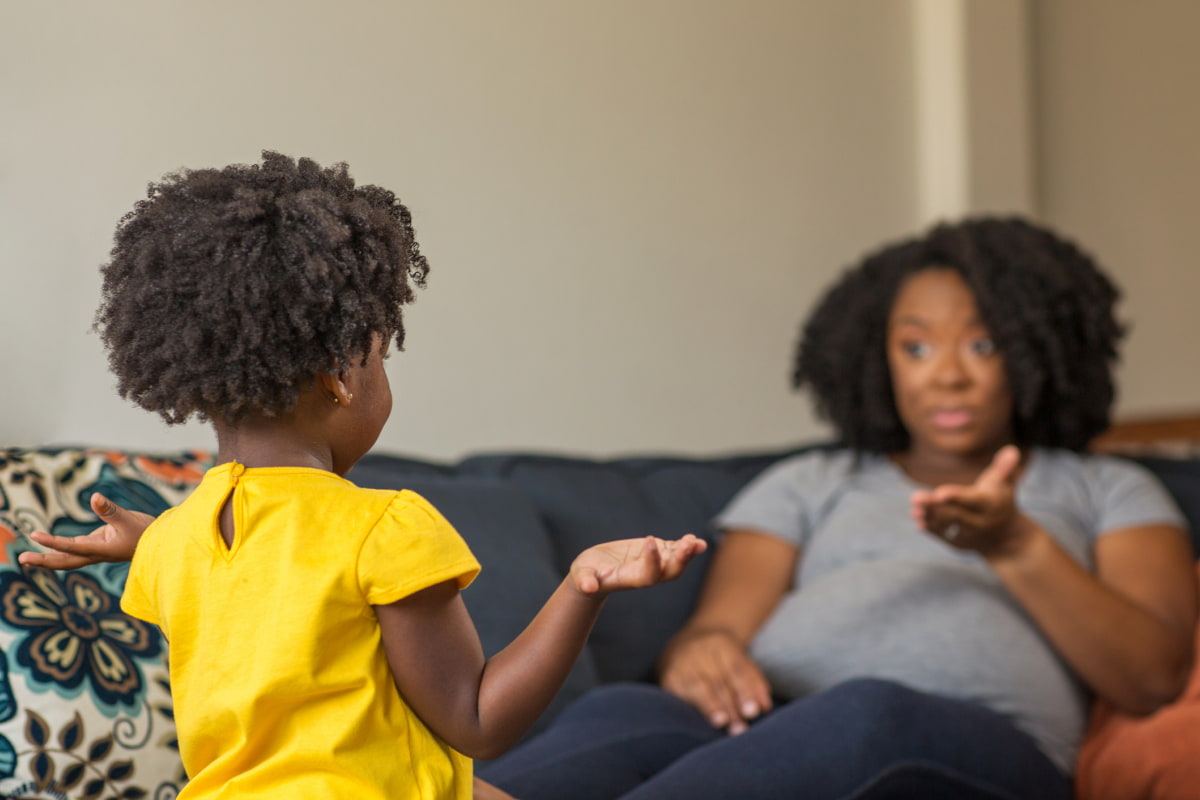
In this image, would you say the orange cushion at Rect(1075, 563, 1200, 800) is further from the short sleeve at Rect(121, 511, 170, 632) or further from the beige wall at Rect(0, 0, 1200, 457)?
the short sleeve at Rect(121, 511, 170, 632)

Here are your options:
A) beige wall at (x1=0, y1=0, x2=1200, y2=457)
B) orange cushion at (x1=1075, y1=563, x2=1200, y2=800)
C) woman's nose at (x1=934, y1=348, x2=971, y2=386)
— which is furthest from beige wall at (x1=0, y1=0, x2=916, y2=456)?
orange cushion at (x1=1075, y1=563, x2=1200, y2=800)

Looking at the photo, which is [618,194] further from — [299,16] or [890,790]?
[890,790]

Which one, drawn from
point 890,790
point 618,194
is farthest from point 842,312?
point 890,790

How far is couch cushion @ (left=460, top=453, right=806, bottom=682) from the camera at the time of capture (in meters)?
1.33

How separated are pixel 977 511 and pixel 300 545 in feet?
2.41

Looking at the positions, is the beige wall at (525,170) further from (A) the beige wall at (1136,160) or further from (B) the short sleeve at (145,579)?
(A) the beige wall at (1136,160)

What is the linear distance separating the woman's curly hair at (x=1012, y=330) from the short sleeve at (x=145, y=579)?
3.66 feet

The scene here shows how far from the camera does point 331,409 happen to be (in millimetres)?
614

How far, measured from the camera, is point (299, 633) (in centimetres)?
57

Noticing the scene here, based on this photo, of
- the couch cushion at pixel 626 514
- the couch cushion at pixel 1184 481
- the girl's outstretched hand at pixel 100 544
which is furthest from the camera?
the couch cushion at pixel 1184 481

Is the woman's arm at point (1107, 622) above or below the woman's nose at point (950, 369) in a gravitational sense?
below

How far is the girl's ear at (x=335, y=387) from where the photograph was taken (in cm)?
59

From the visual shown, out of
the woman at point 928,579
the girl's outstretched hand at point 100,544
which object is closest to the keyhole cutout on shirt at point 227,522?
the girl's outstretched hand at point 100,544

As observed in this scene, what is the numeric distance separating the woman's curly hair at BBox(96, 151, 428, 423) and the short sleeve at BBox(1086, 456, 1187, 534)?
3.57ft
